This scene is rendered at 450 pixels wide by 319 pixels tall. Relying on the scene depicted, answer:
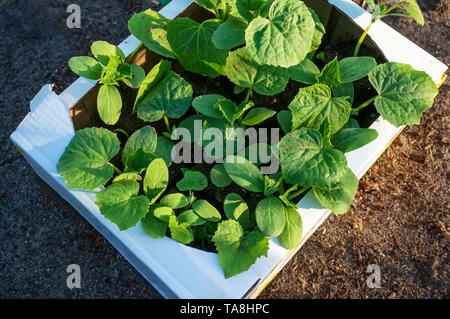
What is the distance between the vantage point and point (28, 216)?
1752 millimetres

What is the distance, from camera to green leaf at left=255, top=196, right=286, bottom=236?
3.76 feet

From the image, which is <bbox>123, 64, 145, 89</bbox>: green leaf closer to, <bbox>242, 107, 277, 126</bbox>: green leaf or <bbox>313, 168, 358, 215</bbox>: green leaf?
<bbox>242, 107, 277, 126</bbox>: green leaf

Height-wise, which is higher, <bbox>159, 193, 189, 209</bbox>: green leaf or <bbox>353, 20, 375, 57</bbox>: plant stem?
<bbox>353, 20, 375, 57</bbox>: plant stem

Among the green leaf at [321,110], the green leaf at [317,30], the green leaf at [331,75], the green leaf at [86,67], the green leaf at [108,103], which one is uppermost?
the green leaf at [317,30]

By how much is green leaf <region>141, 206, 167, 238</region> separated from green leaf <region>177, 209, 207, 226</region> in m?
0.05

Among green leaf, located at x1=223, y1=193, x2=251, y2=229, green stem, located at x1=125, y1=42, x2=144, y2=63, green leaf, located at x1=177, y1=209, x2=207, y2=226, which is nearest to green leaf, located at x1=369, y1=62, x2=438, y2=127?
green leaf, located at x1=223, y1=193, x2=251, y2=229

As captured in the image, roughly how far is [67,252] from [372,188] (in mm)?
1156

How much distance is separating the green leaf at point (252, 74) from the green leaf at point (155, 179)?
320 mm

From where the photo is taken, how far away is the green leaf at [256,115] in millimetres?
1287

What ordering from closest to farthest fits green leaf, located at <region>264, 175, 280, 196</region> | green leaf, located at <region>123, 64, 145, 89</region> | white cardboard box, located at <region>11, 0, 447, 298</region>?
white cardboard box, located at <region>11, 0, 447, 298</region> → green leaf, located at <region>264, 175, 280, 196</region> → green leaf, located at <region>123, 64, 145, 89</region>

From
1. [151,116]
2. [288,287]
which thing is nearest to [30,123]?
[151,116]

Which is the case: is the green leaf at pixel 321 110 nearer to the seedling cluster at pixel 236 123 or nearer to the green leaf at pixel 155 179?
the seedling cluster at pixel 236 123

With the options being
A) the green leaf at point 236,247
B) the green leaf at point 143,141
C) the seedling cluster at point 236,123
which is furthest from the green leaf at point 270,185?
the green leaf at point 143,141

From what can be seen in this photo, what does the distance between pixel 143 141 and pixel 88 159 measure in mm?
154
